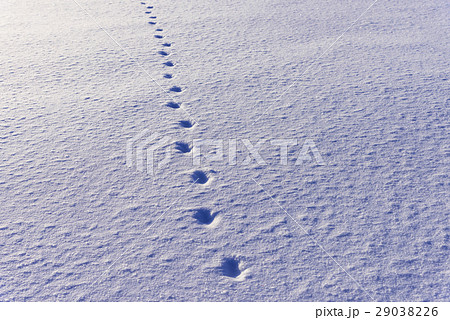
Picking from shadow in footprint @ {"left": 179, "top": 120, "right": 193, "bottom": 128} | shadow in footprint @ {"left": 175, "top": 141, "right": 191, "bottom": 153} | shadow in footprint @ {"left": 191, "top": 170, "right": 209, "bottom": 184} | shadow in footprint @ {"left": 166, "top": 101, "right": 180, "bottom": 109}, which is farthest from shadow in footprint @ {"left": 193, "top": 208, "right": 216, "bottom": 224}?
shadow in footprint @ {"left": 166, "top": 101, "right": 180, "bottom": 109}

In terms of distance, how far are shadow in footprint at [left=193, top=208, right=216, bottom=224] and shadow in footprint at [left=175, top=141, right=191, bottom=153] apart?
1.62 feet

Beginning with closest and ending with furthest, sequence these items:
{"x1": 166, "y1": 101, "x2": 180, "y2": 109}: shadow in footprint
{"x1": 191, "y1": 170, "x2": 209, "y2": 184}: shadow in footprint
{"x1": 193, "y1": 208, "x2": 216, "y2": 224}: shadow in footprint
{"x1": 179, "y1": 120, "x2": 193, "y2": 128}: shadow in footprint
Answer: {"x1": 193, "y1": 208, "x2": 216, "y2": 224}: shadow in footprint
{"x1": 191, "y1": 170, "x2": 209, "y2": 184}: shadow in footprint
{"x1": 179, "y1": 120, "x2": 193, "y2": 128}: shadow in footprint
{"x1": 166, "y1": 101, "x2": 180, "y2": 109}: shadow in footprint

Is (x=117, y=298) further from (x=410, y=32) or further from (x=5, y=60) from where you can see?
(x=410, y=32)

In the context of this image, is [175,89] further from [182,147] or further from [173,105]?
[182,147]

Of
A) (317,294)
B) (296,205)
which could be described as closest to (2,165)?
(296,205)

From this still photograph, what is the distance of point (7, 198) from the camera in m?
1.94

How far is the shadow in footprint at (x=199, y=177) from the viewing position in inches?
81.1

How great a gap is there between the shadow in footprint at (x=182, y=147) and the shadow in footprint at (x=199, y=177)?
0.21 meters

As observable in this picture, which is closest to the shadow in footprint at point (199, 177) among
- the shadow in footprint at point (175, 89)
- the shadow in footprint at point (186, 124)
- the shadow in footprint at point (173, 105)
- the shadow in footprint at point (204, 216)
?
the shadow in footprint at point (204, 216)

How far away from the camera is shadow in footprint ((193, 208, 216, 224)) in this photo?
1833 mm

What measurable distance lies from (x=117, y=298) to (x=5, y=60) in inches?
99.2

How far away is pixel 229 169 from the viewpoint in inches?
83.7

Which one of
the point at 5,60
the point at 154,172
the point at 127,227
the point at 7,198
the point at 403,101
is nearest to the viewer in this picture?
the point at 127,227

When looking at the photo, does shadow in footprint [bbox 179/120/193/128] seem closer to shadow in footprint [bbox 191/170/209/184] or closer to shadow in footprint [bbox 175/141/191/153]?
shadow in footprint [bbox 175/141/191/153]
